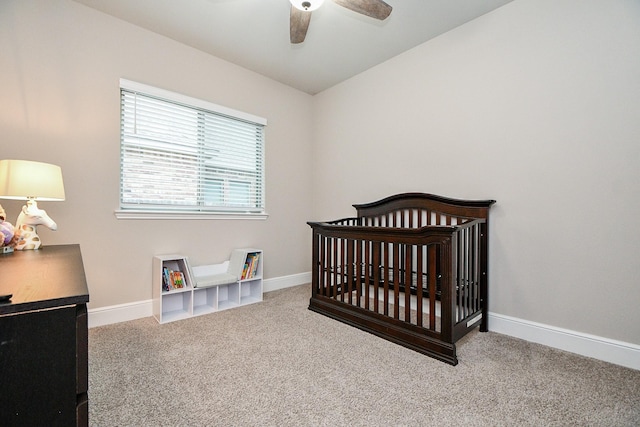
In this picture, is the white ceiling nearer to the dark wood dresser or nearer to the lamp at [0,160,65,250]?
the lamp at [0,160,65,250]

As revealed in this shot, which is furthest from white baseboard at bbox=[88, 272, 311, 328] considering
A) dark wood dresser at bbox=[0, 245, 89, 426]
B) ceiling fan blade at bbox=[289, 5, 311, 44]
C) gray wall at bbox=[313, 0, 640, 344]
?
gray wall at bbox=[313, 0, 640, 344]

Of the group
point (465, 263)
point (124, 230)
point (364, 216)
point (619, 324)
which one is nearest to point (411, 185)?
point (364, 216)

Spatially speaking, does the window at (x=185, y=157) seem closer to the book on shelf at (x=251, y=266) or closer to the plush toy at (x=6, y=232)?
the book on shelf at (x=251, y=266)

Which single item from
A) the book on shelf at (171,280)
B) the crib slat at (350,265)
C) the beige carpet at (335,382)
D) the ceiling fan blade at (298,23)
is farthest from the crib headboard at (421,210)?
the book on shelf at (171,280)

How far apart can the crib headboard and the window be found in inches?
50.9

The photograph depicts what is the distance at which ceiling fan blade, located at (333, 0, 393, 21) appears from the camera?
1764 mm

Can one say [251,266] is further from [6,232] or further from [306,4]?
[306,4]

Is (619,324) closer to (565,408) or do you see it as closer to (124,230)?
(565,408)

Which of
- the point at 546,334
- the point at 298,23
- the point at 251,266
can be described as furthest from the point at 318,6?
the point at 546,334

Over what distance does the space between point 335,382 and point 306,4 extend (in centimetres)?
214

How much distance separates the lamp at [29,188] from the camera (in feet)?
5.21

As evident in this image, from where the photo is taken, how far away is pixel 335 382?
1524mm

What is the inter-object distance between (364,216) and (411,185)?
0.57 metres

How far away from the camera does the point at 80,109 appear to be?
223 centimetres
